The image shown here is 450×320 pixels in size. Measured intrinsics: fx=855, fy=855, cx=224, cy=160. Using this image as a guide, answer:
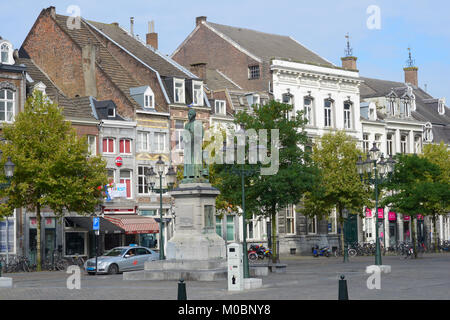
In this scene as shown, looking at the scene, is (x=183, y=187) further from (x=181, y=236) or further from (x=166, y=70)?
(x=166, y=70)

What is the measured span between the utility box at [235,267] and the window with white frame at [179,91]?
112 feet

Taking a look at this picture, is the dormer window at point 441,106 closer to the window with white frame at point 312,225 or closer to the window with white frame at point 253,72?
the window with white frame at point 312,225

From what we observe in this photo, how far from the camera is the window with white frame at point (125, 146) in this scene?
2137 inches

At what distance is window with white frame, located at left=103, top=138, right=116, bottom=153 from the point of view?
5312 cm

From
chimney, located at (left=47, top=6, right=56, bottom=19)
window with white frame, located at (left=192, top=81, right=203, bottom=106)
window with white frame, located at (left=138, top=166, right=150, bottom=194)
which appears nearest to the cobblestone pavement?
window with white frame, located at (left=138, top=166, right=150, bottom=194)

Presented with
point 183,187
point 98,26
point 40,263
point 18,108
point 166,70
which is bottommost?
point 40,263

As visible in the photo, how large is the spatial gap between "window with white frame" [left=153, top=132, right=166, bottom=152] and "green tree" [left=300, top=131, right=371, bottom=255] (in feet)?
33.0

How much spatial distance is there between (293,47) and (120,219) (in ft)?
93.2

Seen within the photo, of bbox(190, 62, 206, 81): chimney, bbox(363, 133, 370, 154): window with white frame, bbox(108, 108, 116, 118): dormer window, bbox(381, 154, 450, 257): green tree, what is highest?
bbox(190, 62, 206, 81): chimney

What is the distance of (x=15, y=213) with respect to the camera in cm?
4794

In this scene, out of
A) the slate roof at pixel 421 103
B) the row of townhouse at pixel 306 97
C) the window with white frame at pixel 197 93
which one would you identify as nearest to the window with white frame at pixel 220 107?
the row of townhouse at pixel 306 97

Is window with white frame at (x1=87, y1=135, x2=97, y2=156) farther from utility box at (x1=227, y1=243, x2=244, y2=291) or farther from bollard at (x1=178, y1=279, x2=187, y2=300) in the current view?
bollard at (x1=178, y1=279, x2=187, y2=300)

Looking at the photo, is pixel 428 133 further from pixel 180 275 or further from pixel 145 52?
pixel 180 275
